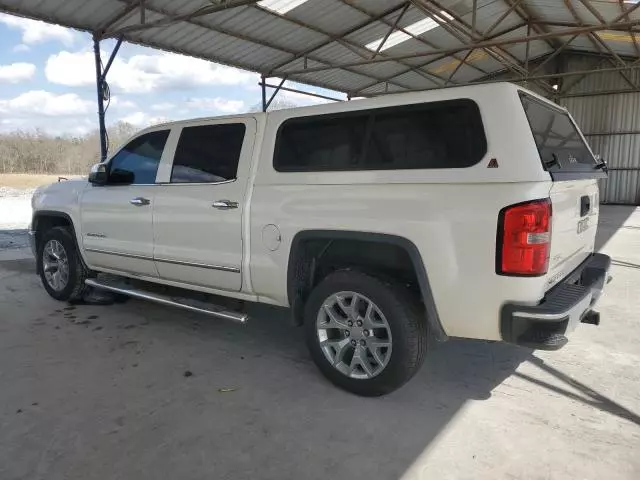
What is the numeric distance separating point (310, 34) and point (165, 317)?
972 cm

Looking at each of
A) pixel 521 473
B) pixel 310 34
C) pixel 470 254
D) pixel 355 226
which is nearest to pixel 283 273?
pixel 355 226

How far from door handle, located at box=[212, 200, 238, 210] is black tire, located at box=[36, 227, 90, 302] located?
2263 millimetres

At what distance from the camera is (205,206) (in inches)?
151

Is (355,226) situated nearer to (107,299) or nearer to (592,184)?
(592,184)

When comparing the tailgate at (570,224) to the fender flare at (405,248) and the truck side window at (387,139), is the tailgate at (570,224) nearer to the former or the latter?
the truck side window at (387,139)

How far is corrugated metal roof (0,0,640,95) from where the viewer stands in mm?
9266

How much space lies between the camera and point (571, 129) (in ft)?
12.6

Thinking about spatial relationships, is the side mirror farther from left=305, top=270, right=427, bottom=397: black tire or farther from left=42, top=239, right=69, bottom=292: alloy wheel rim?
left=305, top=270, right=427, bottom=397: black tire

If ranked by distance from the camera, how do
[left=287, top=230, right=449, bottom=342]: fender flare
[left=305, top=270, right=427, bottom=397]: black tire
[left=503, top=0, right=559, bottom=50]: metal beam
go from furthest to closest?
[left=503, top=0, right=559, bottom=50]: metal beam < [left=305, top=270, right=427, bottom=397]: black tire < [left=287, top=230, right=449, bottom=342]: fender flare

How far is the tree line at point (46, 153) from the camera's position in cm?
4956

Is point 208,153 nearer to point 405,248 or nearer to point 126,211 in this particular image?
point 126,211

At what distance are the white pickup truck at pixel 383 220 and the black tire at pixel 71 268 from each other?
1.04 m

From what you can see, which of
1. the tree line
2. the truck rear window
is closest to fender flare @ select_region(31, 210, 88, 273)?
the truck rear window

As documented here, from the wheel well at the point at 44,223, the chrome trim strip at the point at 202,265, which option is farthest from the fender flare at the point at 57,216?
the chrome trim strip at the point at 202,265
